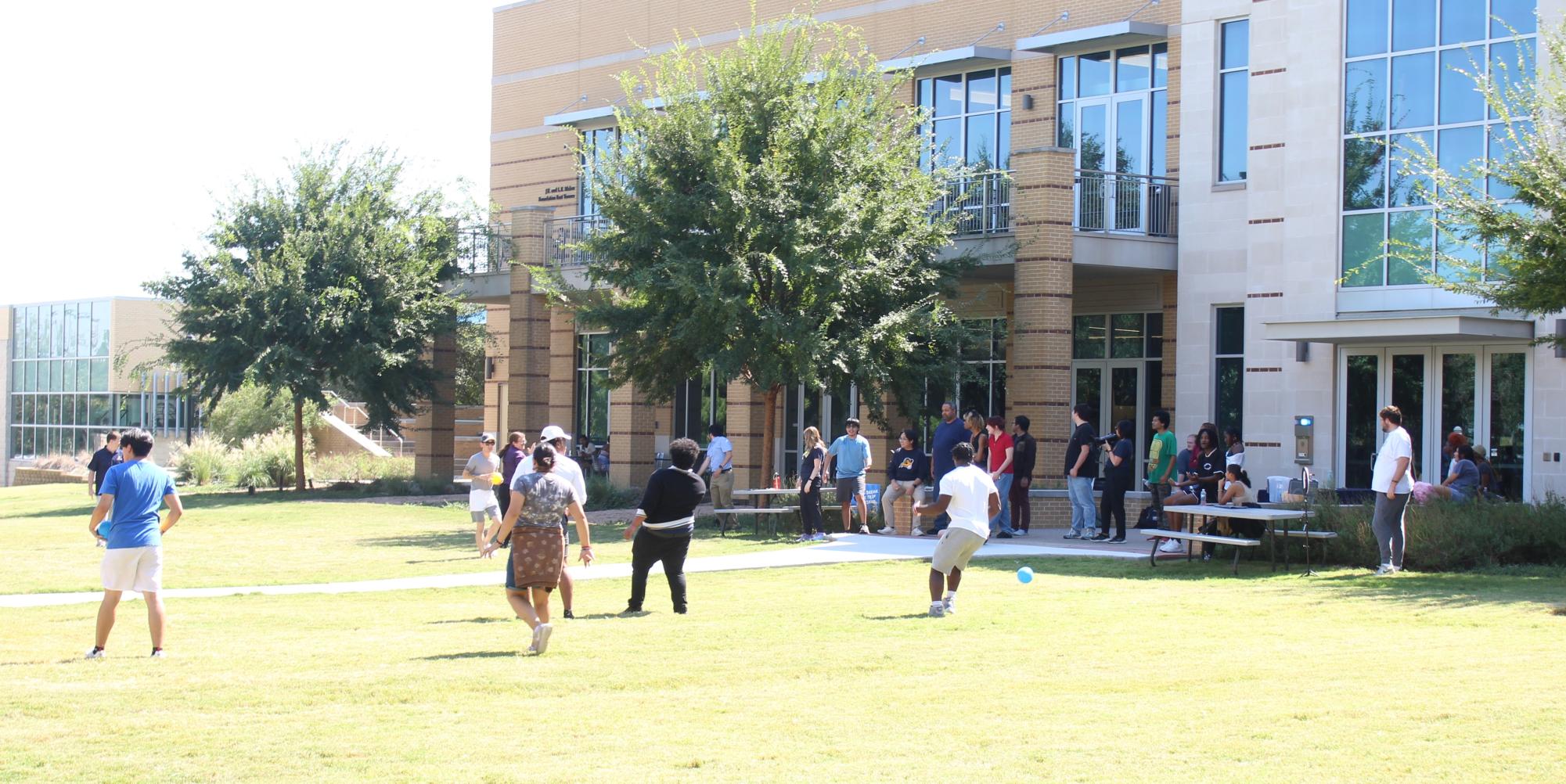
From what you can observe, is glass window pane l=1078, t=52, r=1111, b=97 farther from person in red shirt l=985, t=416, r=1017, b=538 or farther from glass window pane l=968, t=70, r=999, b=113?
person in red shirt l=985, t=416, r=1017, b=538

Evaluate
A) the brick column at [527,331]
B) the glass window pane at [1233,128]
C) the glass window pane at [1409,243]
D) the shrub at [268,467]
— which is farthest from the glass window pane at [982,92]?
the shrub at [268,467]

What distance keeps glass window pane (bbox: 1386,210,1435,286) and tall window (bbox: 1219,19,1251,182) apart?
394cm

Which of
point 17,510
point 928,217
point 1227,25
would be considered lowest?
point 17,510

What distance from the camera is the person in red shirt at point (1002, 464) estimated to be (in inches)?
870

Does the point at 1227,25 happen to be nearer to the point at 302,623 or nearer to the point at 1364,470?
the point at 1364,470

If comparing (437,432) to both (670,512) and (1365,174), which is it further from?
(670,512)

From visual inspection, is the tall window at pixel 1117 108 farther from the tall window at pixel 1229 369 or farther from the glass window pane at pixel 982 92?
the tall window at pixel 1229 369

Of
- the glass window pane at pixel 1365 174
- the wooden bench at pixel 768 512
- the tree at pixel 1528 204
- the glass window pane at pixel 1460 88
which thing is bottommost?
the wooden bench at pixel 768 512

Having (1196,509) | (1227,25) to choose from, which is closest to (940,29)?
(1227,25)

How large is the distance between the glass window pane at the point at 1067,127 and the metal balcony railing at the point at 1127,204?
1755 mm

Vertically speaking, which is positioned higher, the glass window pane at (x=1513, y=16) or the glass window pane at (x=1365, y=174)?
the glass window pane at (x=1513, y=16)

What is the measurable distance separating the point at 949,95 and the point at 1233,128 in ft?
21.0

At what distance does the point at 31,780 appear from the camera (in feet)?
25.0

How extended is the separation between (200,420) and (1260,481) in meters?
43.3
